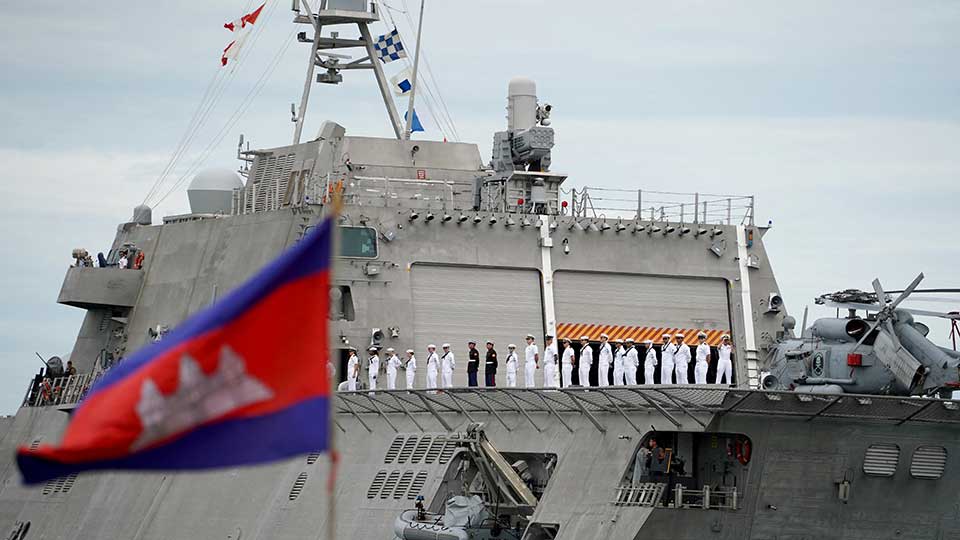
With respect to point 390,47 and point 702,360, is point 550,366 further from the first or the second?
point 390,47

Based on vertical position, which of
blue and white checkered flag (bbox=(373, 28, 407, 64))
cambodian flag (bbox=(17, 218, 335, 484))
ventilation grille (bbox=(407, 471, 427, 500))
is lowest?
ventilation grille (bbox=(407, 471, 427, 500))

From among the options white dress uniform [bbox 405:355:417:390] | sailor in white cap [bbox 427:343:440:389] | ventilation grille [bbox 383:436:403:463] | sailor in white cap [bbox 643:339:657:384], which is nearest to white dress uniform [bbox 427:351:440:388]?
sailor in white cap [bbox 427:343:440:389]

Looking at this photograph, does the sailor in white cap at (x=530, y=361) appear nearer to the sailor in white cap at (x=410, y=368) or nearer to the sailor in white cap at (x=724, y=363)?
the sailor in white cap at (x=410, y=368)

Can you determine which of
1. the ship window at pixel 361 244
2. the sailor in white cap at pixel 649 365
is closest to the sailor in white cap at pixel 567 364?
the sailor in white cap at pixel 649 365

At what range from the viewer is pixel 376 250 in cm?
2980

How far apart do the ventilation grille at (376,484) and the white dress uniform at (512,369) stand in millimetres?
2833

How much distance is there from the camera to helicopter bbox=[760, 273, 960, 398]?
22906 mm

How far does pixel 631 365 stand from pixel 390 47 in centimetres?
985

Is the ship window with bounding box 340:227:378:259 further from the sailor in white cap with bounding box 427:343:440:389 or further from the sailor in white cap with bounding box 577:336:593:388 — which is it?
the sailor in white cap with bounding box 577:336:593:388

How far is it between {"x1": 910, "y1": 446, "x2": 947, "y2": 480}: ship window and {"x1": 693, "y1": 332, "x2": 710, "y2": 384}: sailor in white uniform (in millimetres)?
5581

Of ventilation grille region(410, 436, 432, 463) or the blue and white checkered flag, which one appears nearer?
ventilation grille region(410, 436, 432, 463)

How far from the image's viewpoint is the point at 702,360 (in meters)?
28.4

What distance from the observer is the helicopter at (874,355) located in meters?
22.9

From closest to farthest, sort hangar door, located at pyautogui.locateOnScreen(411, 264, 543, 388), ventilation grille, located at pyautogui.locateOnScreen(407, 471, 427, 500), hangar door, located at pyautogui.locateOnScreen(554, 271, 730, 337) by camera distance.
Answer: ventilation grille, located at pyautogui.locateOnScreen(407, 471, 427, 500) < hangar door, located at pyautogui.locateOnScreen(411, 264, 543, 388) < hangar door, located at pyautogui.locateOnScreen(554, 271, 730, 337)
